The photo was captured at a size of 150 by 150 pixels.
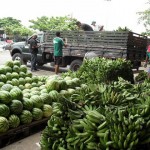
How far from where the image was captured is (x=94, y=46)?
12133 millimetres

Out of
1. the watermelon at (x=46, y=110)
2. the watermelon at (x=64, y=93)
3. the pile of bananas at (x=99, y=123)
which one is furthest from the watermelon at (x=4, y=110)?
the pile of bananas at (x=99, y=123)

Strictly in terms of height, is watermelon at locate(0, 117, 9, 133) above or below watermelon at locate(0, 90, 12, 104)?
below

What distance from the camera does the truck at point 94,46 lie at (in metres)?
11.4

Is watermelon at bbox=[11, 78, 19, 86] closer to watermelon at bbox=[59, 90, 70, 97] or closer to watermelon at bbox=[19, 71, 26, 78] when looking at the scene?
watermelon at bbox=[19, 71, 26, 78]

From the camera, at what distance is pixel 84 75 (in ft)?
26.3

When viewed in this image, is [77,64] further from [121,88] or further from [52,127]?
[52,127]

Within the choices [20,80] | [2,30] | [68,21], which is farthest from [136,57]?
[2,30]

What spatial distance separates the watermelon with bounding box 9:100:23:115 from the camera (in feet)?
15.5

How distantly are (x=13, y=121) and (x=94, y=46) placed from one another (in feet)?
26.6

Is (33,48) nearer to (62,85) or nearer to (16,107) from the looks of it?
(62,85)

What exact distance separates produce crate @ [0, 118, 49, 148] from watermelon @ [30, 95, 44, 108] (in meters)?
0.32

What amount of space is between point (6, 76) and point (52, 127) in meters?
3.47

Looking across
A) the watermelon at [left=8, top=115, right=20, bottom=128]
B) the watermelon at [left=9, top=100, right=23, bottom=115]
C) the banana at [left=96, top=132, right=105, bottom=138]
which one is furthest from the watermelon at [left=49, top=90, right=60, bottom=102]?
the banana at [left=96, top=132, right=105, bottom=138]

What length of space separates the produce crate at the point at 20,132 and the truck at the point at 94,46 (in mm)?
6882
